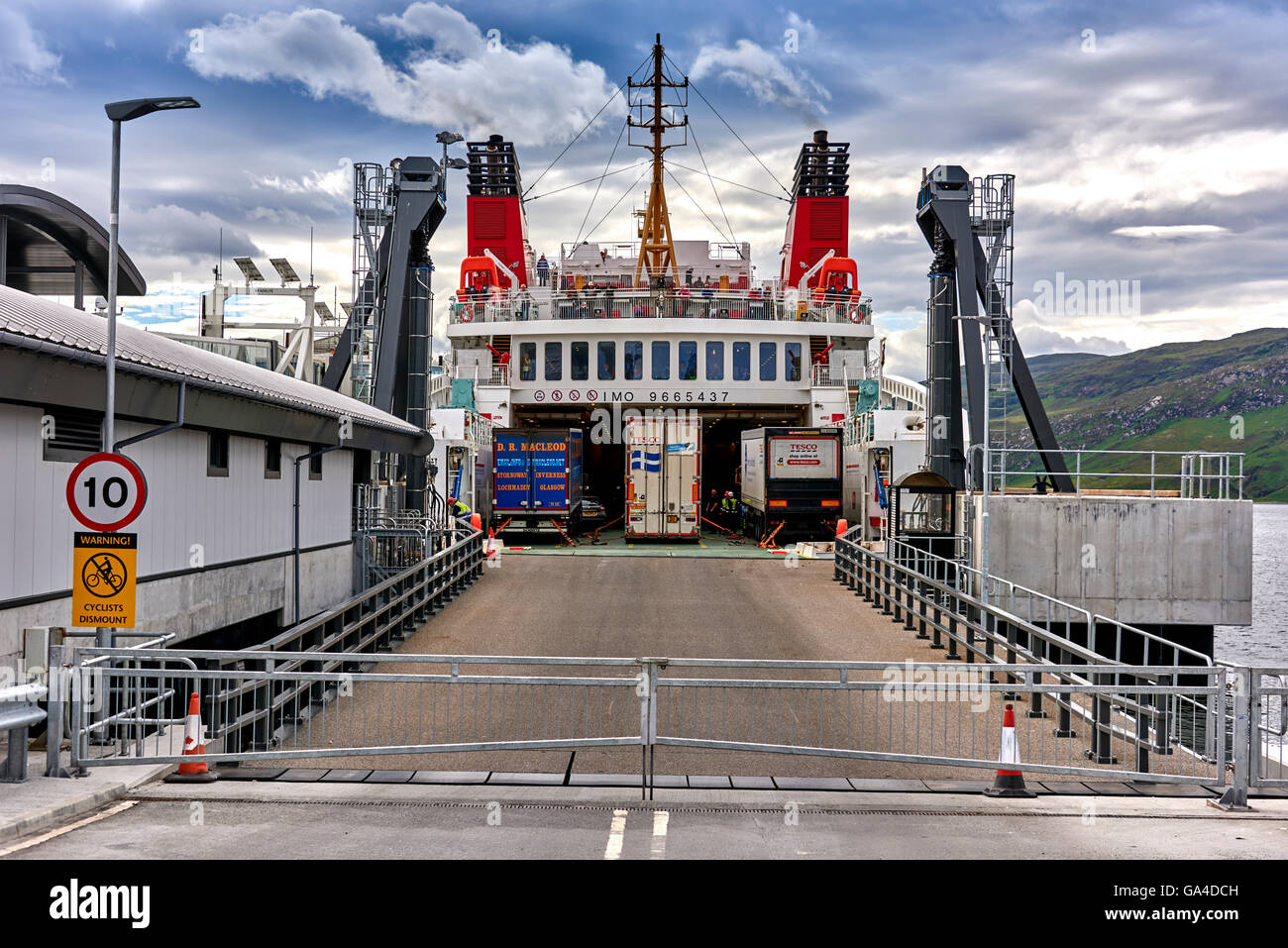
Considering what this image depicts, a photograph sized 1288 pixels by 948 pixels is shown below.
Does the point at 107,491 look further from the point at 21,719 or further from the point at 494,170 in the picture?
the point at 494,170

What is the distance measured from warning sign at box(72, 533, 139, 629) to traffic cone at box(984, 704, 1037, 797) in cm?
739

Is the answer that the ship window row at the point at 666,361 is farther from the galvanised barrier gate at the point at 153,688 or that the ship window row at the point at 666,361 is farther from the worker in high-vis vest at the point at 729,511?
the galvanised barrier gate at the point at 153,688

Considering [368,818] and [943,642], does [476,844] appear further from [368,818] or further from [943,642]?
[943,642]

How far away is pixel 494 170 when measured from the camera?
4791 centimetres

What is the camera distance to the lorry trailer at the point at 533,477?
104 feet

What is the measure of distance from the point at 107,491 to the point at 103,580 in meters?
0.79

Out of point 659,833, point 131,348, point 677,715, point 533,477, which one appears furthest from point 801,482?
point 659,833

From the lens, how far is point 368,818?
311 inches

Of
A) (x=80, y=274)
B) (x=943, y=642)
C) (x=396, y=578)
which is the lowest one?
(x=943, y=642)

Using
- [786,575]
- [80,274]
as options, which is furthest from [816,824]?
[80,274]

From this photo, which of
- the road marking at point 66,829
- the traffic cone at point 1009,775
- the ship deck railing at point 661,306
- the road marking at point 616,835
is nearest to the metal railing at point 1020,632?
the traffic cone at point 1009,775
